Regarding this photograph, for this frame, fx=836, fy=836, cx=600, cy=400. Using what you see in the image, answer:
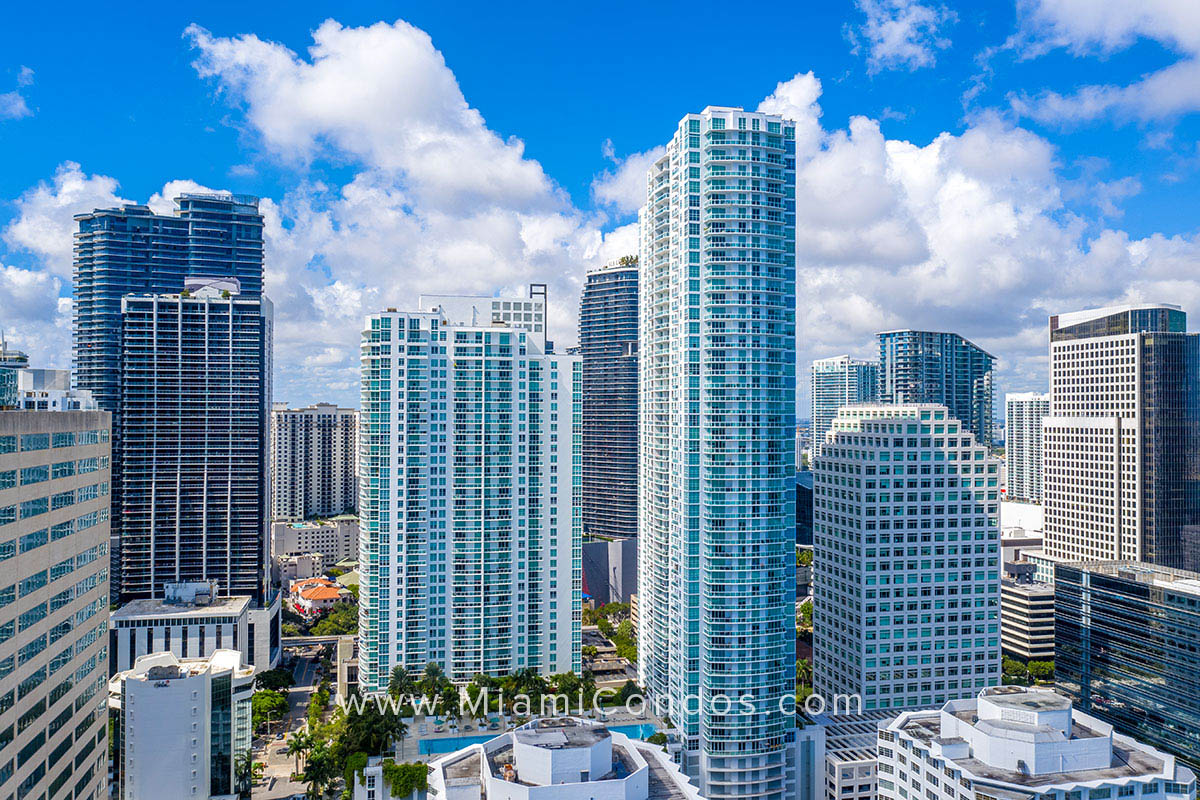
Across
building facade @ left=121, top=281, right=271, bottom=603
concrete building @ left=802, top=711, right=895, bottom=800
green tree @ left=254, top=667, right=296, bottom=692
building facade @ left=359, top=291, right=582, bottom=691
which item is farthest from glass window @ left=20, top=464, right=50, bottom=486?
building facade @ left=121, top=281, right=271, bottom=603

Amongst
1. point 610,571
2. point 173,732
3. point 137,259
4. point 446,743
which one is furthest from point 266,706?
point 137,259

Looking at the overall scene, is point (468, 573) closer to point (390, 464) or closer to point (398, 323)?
point (390, 464)

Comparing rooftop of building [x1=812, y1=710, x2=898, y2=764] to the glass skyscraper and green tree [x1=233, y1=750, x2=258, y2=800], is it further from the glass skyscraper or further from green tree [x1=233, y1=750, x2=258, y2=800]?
the glass skyscraper

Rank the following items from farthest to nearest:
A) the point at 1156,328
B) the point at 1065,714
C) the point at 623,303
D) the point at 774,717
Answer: the point at 623,303, the point at 1156,328, the point at 774,717, the point at 1065,714

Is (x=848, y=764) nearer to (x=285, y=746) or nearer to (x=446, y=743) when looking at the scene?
(x=446, y=743)

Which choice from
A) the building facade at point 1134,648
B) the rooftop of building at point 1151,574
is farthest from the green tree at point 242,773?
the rooftop of building at point 1151,574

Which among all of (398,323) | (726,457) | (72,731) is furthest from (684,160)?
(72,731)

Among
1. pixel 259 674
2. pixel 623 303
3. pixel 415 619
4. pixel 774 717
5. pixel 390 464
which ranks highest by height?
pixel 623 303
